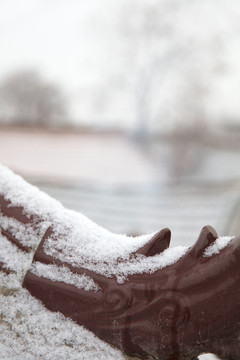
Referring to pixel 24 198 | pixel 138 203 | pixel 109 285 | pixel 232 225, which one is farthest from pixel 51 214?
pixel 138 203

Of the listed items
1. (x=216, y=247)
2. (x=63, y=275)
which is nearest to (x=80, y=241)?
(x=63, y=275)

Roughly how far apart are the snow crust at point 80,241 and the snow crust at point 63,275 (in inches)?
0.5

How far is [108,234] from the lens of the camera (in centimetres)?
59

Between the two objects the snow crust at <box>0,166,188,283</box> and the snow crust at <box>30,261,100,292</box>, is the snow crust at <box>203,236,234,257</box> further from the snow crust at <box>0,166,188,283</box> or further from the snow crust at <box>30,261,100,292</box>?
the snow crust at <box>30,261,100,292</box>

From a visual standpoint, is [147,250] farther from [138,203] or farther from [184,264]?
[138,203]

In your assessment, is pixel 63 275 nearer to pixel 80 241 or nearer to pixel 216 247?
pixel 80 241

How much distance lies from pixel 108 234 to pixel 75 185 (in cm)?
250

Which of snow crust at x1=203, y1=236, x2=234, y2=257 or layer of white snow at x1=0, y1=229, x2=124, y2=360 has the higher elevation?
snow crust at x1=203, y1=236, x2=234, y2=257

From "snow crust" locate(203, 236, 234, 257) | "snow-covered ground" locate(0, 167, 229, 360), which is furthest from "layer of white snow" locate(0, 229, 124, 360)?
"snow crust" locate(203, 236, 234, 257)

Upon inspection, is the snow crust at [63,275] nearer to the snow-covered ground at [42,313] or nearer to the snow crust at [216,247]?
the snow-covered ground at [42,313]

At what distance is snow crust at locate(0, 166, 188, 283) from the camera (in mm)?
508

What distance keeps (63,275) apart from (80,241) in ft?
0.19

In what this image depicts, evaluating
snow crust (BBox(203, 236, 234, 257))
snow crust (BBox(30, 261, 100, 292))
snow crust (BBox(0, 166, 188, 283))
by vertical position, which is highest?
snow crust (BBox(203, 236, 234, 257))

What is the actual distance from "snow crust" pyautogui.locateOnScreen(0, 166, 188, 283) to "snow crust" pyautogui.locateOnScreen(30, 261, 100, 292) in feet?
0.05
